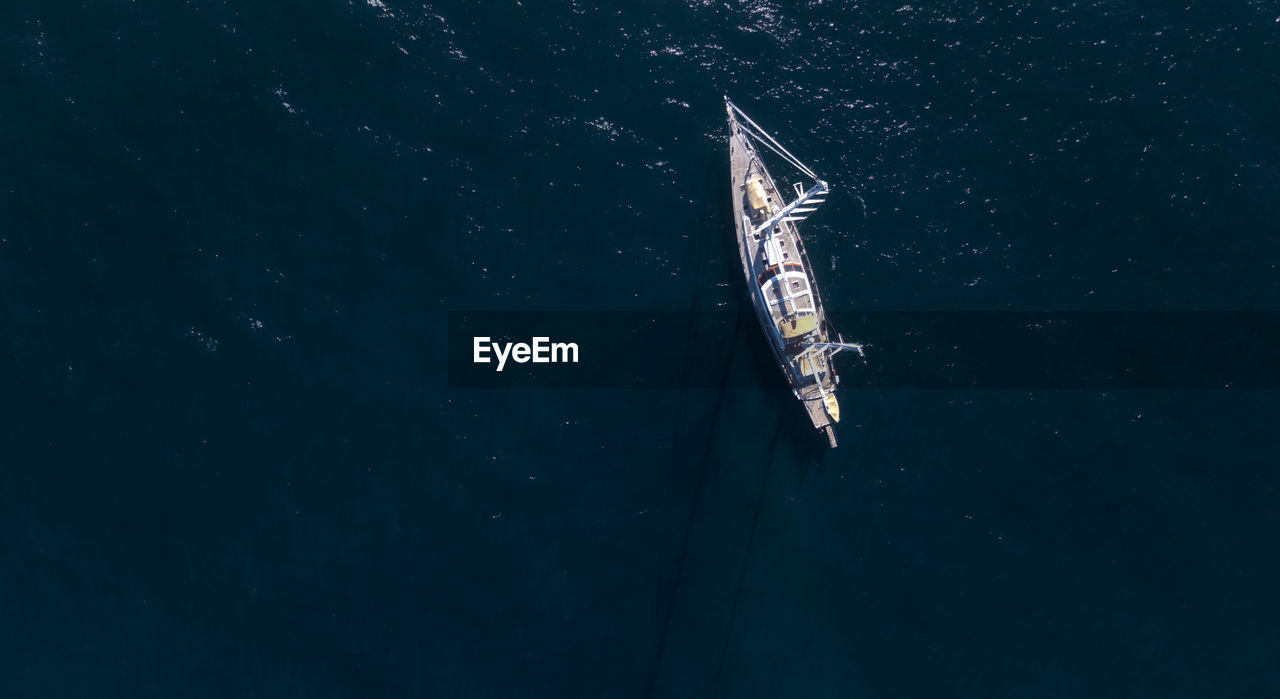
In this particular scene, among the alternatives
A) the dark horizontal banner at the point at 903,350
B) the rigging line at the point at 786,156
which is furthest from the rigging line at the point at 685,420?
the rigging line at the point at 786,156

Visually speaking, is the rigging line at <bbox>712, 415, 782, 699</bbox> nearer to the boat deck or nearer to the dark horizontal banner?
the boat deck

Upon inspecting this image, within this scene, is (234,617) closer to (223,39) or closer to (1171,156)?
(223,39)

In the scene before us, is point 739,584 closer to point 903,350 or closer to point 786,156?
point 903,350

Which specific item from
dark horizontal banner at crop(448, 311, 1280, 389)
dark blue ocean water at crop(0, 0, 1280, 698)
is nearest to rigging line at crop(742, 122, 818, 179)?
dark blue ocean water at crop(0, 0, 1280, 698)

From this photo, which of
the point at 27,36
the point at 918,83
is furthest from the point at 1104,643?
the point at 27,36

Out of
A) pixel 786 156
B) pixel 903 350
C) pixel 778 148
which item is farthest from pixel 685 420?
pixel 778 148

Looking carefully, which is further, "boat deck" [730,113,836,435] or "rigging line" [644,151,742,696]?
"rigging line" [644,151,742,696]

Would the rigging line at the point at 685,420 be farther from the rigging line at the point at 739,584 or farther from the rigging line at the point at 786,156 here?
the rigging line at the point at 739,584
